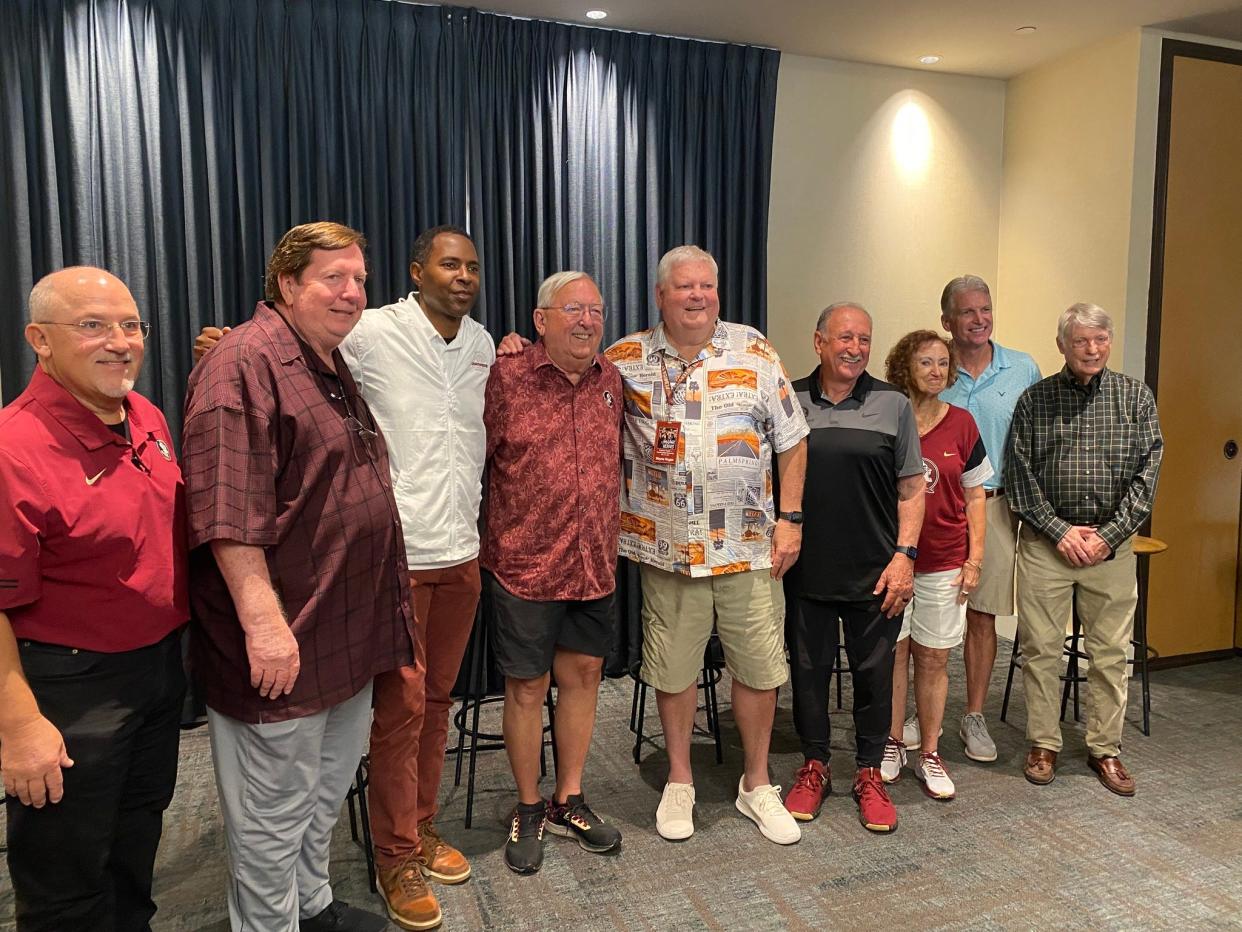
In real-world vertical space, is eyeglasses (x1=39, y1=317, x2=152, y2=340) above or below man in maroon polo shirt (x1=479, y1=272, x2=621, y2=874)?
above

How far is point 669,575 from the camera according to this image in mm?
2648

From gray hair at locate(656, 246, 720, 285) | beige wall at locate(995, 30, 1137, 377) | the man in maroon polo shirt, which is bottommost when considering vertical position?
the man in maroon polo shirt

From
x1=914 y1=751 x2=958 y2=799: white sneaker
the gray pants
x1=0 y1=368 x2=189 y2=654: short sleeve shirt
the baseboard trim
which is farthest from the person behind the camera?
the baseboard trim

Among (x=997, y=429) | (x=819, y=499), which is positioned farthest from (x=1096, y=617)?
(x=819, y=499)

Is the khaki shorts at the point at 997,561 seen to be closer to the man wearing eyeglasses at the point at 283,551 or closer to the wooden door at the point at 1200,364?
the wooden door at the point at 1200,364

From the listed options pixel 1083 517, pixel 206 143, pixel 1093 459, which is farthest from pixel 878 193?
pixel 206 143

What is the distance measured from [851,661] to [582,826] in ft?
3.13

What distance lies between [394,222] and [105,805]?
8.11 feet

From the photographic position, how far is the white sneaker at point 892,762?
3.00 m

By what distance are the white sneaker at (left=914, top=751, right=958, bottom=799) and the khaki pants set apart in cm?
37

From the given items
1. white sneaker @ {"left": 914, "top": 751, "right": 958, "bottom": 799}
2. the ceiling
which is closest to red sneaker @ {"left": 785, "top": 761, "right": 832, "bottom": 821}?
white sneaker @ {"left": 914, "top": 751, "right": 958, "bottom": 799}

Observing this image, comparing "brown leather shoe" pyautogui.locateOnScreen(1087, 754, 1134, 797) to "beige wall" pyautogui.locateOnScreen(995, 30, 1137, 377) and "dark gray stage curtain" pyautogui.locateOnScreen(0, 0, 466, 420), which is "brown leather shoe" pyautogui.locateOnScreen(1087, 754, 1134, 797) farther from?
"dark gray stage curtain" pyautogui.locateOnScreen(0, 0, 466, 420)

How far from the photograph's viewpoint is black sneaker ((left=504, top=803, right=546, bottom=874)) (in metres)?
2.49

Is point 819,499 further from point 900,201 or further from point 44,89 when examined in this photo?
point 44,89
